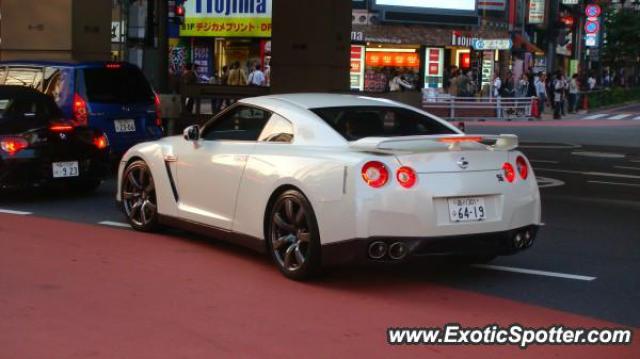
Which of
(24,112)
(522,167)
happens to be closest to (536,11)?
(24,112)

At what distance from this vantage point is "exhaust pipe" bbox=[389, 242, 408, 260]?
667cm

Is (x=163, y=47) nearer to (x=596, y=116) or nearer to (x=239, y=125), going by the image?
(x=239, y=125)

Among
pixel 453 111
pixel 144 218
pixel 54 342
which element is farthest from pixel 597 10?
pixel 54 342

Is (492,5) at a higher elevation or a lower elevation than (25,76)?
higher

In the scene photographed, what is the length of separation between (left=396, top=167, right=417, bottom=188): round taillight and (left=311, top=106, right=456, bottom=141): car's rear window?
35.2 inches

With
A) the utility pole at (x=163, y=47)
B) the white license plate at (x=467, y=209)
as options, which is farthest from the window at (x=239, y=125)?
the utility pole at (x=163, y=47)

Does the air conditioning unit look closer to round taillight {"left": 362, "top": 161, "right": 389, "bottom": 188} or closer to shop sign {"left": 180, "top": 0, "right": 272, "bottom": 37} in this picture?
shop sign {"left": 180, "top": 0, "right": 272, "bottom": 37}

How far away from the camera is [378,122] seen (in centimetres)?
793

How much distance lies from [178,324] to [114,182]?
8.01 meters

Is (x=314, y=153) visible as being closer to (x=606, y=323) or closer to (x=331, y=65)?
(x=606, y=323)

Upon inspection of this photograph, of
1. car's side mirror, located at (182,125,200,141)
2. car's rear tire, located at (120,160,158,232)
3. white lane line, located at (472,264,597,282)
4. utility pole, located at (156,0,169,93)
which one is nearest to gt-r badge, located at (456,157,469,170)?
white lane line, located at (472,264,597,282)

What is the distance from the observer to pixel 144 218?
30.1 ft

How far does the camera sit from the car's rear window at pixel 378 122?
25.2ft

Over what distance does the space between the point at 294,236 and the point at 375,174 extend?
92cm
